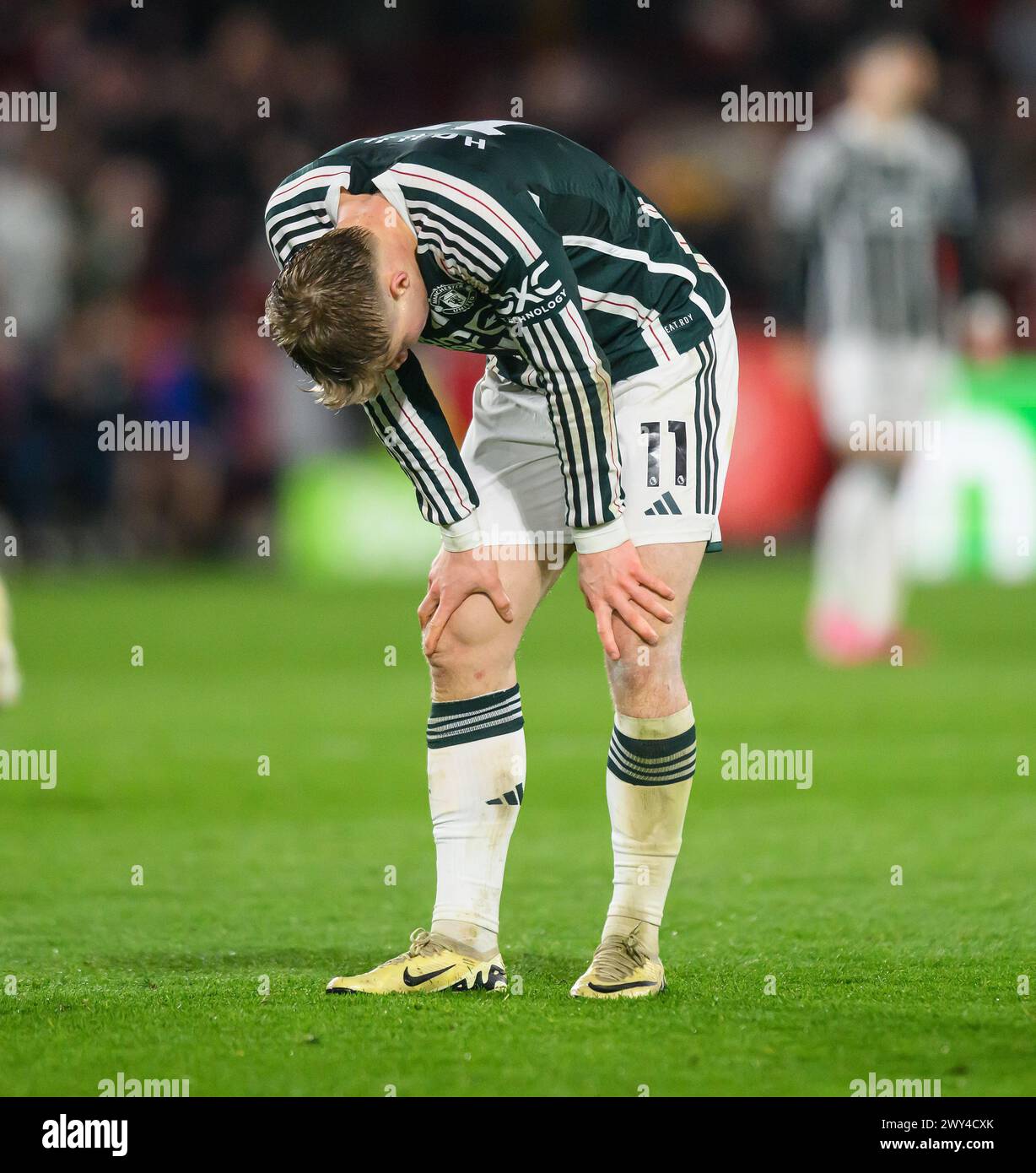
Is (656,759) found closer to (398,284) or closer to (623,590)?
(623,590)

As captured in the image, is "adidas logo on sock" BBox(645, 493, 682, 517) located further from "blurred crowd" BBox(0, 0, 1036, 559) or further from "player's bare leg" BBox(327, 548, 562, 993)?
"blurred crowd" BBox(0, 0, 1036, 559)

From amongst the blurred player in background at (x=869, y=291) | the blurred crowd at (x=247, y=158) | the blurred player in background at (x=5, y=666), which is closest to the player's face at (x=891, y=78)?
the blurred player in background at (x=869, y=291)

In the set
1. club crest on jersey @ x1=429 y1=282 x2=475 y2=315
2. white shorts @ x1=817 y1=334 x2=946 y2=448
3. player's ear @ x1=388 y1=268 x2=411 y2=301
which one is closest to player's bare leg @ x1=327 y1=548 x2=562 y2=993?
club crest on jersey @ x1=429 y1=282 x2=475 y2=315

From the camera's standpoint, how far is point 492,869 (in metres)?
3.92

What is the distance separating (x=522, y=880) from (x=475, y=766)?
1284 mm

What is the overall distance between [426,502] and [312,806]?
2473mm

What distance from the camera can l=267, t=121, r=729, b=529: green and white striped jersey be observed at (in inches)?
136

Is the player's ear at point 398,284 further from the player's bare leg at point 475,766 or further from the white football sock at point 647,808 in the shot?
the white football sock at point 647,808

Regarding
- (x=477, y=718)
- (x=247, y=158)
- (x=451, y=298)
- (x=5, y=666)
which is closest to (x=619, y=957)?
(x=477, y=718)

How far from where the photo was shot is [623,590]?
11.7 ft

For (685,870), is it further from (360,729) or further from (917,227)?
(917,227)

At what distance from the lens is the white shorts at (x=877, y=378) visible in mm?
9531

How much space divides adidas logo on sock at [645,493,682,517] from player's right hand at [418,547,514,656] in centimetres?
33
